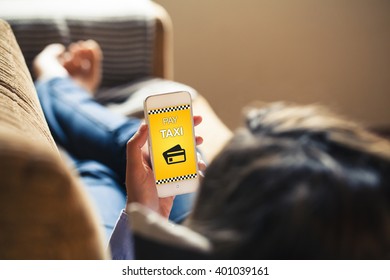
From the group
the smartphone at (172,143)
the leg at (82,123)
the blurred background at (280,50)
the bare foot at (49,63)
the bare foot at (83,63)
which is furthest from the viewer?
the blurred background at (280,50)

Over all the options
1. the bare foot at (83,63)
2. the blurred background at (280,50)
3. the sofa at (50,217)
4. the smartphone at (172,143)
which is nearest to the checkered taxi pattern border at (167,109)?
the smartphone at (172,143)

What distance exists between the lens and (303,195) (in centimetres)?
42

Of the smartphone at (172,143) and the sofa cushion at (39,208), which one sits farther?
the smartphone at (172,143)

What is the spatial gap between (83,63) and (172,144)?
76cm

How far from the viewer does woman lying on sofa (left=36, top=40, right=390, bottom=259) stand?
1.38ft

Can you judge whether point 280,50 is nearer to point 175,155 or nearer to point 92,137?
point 92,137

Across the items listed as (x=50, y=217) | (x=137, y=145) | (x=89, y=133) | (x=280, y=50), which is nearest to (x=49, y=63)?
(x=89, y=133)

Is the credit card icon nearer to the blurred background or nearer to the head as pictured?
the head

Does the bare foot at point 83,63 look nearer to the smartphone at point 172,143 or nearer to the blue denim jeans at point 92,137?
the blue denim jeans at point 92,137

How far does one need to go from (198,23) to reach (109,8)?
679 mm

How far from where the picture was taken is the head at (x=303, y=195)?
0.42 m

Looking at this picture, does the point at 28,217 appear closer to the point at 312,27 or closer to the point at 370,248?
the point at 370,248

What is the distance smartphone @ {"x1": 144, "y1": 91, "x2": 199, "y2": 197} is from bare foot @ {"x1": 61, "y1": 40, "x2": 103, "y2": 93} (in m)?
0.69

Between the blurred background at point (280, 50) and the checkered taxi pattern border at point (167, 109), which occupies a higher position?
the checkered taxi pattern border at point (167, 109)
